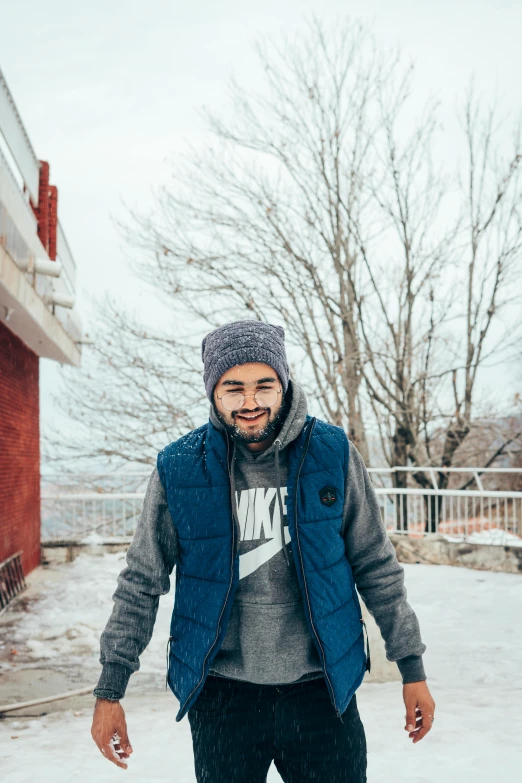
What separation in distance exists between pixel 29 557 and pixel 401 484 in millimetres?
8259

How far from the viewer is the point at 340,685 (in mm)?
1868

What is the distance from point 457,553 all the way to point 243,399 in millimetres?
10613

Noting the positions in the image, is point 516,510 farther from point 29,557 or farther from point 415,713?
point 415,713

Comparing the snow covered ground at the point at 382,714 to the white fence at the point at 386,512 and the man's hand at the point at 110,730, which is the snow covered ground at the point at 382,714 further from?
the white fence at the point at 386,512

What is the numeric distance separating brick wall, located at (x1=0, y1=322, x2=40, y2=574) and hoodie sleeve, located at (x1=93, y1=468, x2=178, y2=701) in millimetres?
8437

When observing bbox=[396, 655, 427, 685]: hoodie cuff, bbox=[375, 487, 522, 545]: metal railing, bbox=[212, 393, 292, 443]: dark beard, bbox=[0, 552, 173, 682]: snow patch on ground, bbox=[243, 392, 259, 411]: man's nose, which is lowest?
bbox=[0, 552, 173, 682]: snow patch on ground

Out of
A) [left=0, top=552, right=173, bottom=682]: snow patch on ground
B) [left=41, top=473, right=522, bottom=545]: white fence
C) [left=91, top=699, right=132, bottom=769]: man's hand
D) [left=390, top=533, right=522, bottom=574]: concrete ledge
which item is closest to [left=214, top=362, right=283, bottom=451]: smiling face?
[left=91, top=699, right=132, bottom=769]: man's hand

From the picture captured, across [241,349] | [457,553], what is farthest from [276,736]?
[457,553]

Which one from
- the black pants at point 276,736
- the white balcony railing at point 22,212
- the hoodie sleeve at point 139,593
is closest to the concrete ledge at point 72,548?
the white balcony railing at point 22,212

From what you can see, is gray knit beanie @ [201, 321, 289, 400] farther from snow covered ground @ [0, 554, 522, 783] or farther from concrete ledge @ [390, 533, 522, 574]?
concrete ledge @ [390, 533, 522, 574]

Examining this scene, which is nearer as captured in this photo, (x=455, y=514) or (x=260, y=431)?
(x=260, y=431)

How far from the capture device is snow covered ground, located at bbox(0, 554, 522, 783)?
3.85 meters

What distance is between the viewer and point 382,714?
4.71 metres

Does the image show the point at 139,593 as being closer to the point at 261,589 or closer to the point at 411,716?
the point at 261,589
